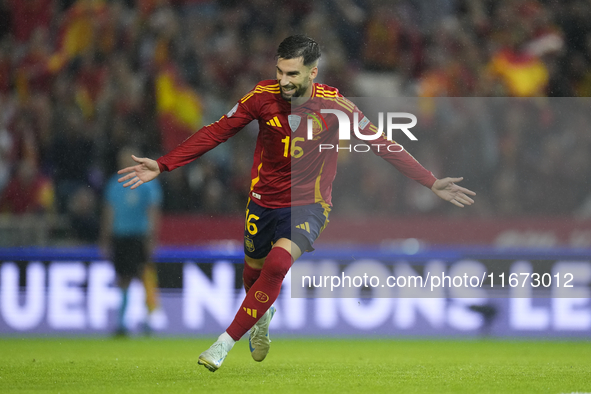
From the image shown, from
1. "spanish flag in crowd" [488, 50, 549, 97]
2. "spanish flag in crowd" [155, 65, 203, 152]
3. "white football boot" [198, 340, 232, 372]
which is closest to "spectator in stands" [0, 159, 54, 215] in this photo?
"spanish flag in crowd" [155, 65, 203, 152]

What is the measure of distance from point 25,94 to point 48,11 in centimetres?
140

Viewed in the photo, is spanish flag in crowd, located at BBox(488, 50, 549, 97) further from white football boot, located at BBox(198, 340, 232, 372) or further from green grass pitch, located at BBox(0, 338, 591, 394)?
white football boot, located at BBox(198, 340, 232, 372)

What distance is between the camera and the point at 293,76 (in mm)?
4703

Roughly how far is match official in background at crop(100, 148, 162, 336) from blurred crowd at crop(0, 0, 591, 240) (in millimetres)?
379

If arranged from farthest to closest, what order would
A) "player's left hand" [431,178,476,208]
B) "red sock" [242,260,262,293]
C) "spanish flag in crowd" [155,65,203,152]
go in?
"spanish flag in crowd" [155,65,203,152], "red sock" [242,260,262,293], "player's left hand" [431,178,476,208]

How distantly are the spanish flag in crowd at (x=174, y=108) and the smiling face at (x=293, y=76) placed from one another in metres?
4.06

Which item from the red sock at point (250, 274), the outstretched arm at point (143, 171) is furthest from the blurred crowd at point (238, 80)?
the outstretched arm at point (143, 171)

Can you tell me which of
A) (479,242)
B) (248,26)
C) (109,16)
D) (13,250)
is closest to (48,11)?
(109,16)

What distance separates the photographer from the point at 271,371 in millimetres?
5078

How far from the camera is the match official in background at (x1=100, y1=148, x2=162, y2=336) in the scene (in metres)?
7.76

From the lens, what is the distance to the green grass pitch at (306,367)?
4.37m

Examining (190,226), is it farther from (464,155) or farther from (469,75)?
(469,75)

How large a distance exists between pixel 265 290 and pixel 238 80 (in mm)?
5046

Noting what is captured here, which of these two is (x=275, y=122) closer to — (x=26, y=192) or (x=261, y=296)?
(x=261, y=296)
